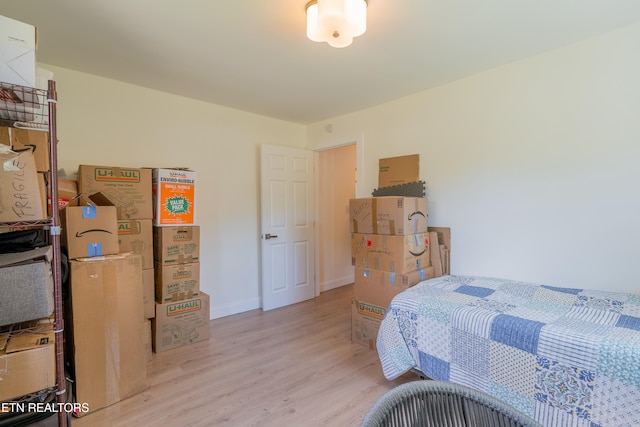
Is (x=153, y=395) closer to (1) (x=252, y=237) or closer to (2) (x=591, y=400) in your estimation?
(1) (x=252, y=237)

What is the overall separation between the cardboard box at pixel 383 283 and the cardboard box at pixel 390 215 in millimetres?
351

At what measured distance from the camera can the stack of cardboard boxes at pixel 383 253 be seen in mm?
2504

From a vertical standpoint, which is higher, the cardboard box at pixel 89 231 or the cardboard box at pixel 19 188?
the cardboard box at pixel 19 188

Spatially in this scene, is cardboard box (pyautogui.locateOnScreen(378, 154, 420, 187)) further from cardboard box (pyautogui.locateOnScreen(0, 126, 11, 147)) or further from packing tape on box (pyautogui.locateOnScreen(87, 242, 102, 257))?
cardboard box (pyautogui.locateOnScreen(0, 126, 11, 147))

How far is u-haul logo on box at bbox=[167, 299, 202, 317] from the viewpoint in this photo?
9.02 ft

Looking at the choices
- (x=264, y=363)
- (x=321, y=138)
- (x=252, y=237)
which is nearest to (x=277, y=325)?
(x=264, y=363)

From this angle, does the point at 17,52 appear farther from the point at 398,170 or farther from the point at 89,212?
the point at 398,170

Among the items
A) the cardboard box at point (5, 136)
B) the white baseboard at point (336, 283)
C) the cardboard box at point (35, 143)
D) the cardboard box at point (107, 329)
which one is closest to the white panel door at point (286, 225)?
the white baseboard at point (336, 283)

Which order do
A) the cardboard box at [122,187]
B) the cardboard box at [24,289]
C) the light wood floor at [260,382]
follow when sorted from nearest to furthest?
the cardboard box at [24,289]
the light wood floor at [260,382]
the cardboard box at [122,187]

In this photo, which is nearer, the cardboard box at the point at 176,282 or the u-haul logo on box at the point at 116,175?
the u-haul logo on box at the point at 116,175

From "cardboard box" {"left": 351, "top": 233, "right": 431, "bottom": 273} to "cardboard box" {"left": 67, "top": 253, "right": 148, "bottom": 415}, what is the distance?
178 centimetres

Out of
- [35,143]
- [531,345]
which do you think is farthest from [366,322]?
[35,143]

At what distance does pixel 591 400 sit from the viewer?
1318mm

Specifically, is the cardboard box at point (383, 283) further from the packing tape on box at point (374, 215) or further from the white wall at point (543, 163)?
the white wall at point (543, 163)
